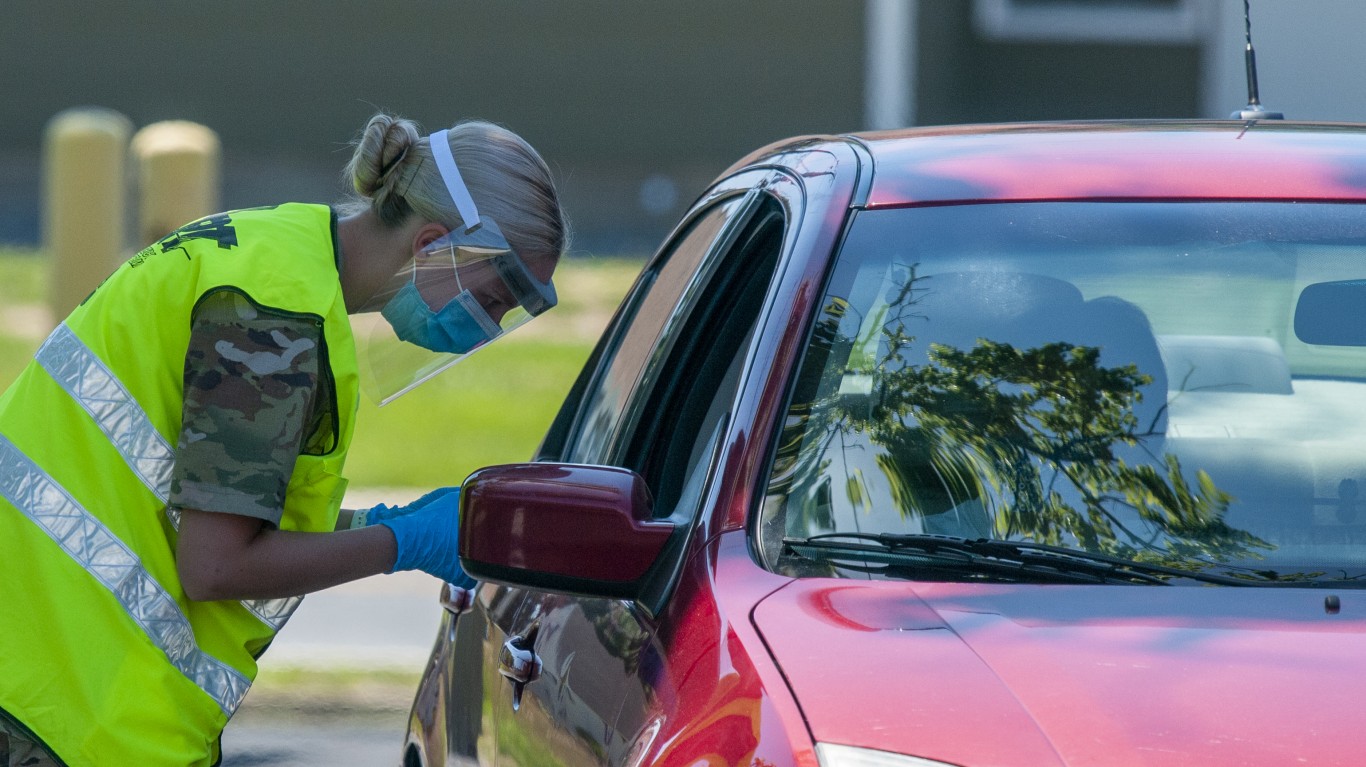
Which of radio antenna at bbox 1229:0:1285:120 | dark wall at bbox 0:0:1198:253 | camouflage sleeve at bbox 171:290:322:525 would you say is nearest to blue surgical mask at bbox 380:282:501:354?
camouflage sleeve at bbox 171:290:322:525

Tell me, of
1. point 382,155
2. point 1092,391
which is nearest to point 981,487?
point 1092,391

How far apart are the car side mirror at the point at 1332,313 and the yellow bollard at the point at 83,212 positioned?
683 centimetres

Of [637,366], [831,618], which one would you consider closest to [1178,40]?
[637,366]

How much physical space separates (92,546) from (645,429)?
35.3 inches

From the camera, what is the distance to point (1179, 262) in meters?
2.56

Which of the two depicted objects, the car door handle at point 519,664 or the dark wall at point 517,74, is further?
the dark wall at point 517,74

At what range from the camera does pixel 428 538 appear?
9.25ft

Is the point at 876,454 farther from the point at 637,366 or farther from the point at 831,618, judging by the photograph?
the point at 637,366

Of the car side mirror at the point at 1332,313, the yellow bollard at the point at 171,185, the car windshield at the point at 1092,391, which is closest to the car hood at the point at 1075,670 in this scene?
the car windshield at the point at 1092,391

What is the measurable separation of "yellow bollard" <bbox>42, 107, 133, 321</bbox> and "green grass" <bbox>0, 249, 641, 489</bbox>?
1.60 m

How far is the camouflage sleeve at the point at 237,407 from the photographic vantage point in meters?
2.39

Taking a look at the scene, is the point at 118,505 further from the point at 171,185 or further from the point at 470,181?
the point at 171,185

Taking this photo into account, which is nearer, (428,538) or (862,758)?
(862,758)

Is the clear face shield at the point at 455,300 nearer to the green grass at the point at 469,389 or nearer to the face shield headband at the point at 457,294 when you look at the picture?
the face shield headband at the point at 457,294
